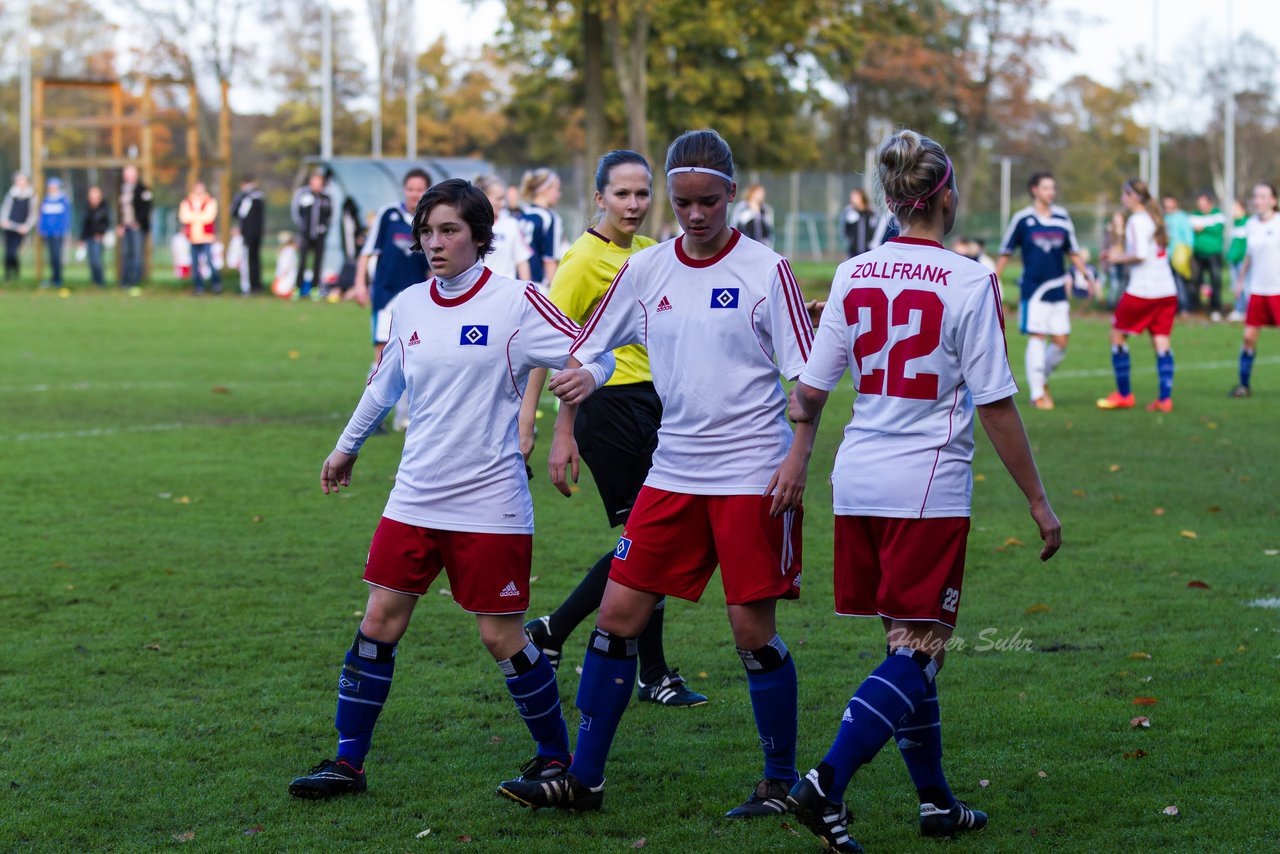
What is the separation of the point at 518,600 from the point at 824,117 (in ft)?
252

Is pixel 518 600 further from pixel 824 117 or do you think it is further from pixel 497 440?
pixel 824 117

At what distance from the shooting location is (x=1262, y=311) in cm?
1592

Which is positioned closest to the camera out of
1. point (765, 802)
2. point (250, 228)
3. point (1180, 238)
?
point (765, 802)

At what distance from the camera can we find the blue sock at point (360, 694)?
185 inches

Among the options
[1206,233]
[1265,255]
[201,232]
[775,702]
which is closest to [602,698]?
[775,702]

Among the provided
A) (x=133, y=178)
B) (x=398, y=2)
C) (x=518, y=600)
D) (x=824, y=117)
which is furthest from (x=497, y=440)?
(x=824, y=117)

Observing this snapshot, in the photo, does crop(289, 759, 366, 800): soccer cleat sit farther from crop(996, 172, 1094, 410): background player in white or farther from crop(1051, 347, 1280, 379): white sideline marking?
crop(1051, 347, 1280, 379): white sideline marking

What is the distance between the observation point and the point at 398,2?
6538cm

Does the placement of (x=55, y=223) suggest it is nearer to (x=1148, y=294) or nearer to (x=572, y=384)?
(x=1148, y=294)

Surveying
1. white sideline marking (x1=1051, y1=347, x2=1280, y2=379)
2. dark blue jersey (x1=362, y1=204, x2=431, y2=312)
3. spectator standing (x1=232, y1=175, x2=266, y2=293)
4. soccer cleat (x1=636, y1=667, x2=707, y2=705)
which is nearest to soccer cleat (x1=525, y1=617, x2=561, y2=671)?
soccer cleat (x1=636, y1=667, x2=707, y2=705)

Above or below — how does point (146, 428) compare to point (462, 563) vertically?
below

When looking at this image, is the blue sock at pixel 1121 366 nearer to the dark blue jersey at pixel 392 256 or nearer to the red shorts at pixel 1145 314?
the red shorts at pixel 1145 314

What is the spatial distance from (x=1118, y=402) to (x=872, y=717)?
39.0 ft

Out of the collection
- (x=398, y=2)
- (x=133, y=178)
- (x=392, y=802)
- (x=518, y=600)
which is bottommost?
(x=392, y=802)
